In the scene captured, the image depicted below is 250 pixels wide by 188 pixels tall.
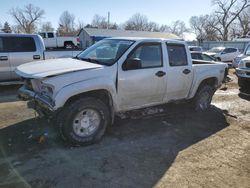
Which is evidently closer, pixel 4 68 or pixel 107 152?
pixel 107 152

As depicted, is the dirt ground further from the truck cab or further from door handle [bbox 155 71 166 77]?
the truck cab

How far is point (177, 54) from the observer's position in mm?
6133

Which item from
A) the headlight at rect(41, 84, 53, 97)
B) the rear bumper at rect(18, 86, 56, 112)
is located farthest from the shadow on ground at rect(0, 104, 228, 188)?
the headlight at rect(41, 84, 53, 97)

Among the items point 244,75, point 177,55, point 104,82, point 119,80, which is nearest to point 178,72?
point 177,55

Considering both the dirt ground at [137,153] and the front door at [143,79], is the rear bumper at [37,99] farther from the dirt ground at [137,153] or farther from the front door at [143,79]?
the front door at [143,79]

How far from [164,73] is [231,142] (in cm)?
190

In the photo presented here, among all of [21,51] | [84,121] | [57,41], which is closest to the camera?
[84,121]

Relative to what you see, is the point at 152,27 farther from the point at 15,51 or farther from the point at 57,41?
the point at 15,51

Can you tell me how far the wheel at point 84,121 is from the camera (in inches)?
176

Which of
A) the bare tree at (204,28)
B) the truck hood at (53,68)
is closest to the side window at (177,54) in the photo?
the truck hood at (53,68)

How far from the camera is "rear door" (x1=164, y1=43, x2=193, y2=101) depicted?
5891 mm

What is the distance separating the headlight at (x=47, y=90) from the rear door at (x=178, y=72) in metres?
2.60

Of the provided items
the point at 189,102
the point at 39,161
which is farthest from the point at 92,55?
the point at 189,102

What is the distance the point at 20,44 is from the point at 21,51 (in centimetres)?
27
